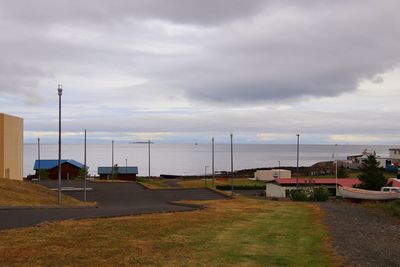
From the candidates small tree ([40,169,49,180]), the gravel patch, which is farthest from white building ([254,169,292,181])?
the gravel patch

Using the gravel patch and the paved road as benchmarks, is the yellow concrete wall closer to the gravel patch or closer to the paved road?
the paved road

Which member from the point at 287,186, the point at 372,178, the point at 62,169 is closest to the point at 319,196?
the point at 287,186

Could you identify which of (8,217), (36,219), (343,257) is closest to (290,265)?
(343,257)

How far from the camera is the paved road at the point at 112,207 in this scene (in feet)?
60.5

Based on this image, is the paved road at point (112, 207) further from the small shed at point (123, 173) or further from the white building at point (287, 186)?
the small shed at point (123, 173)

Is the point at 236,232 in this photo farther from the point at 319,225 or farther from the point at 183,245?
the point at 319,225

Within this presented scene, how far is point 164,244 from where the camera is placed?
523 inches

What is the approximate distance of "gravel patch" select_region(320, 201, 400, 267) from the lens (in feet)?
40.0

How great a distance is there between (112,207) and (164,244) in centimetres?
1687

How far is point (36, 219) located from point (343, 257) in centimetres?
1076

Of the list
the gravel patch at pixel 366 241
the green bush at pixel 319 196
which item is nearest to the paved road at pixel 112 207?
the green bush at pixel 319 196

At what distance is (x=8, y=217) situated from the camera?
1853 cm

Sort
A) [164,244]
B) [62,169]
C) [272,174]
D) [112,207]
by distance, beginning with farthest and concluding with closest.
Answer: [272,174], [62,169], [112,207], [164,244]

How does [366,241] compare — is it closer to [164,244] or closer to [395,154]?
[164,244]
